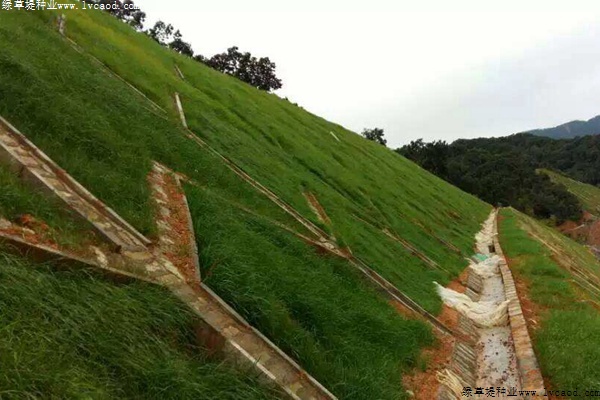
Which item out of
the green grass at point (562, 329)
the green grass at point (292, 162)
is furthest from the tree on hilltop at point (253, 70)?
the green grass at point (562, 329)

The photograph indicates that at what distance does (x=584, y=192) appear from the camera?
126375 mm

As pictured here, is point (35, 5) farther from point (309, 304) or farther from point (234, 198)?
point (309, 304)

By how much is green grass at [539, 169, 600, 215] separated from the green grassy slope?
110282 mm

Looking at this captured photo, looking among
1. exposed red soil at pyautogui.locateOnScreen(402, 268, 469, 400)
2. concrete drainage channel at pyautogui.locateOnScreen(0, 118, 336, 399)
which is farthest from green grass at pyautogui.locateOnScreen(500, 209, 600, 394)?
concrete drainage channel at pyautogui.locateOnScreen(0, 118, 336, 399)

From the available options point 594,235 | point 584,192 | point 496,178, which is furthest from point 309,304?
point 584,192

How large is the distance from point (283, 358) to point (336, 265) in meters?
5.90

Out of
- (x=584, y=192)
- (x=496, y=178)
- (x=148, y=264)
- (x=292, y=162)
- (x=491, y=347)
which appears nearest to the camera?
(x=148, y=264)

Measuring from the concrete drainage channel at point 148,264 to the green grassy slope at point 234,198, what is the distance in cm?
50

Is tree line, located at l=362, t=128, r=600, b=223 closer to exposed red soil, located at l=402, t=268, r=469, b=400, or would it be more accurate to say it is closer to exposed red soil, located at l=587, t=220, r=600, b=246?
exposed red soil, located at l=587, t=220, r=600, b=246

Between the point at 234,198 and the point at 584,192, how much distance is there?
139208 mm

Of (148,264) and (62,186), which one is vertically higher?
(62,186)

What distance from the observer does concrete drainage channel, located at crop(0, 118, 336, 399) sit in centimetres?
631

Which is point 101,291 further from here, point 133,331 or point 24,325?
point 24,325

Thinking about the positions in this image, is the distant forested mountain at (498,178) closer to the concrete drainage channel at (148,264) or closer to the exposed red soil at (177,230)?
the exposed red soil at (177,230)
